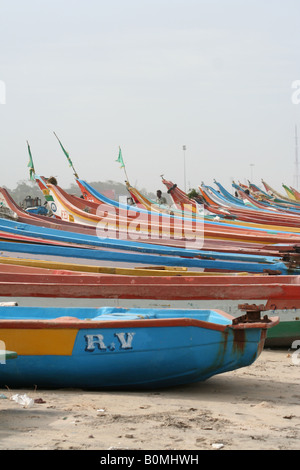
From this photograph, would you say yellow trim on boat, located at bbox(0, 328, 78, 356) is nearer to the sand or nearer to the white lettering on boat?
the white lettering on boat

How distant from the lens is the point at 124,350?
6402mm

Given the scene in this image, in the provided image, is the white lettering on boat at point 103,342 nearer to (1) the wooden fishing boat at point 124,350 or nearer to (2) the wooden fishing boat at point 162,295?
(1) the wooden fishing boat at point 124,350

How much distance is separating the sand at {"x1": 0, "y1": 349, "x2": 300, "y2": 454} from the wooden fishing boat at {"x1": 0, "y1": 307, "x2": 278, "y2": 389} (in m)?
0.14

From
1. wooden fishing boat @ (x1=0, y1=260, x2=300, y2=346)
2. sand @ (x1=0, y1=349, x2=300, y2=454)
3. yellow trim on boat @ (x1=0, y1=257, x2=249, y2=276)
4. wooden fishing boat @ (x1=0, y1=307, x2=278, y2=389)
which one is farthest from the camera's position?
yellow trim on boat @ (x1=0, y1=257, x2=249, y2=276)

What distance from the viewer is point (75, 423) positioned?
5246mm

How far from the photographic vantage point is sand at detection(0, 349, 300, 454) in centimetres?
480

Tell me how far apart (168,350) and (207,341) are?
332 mm

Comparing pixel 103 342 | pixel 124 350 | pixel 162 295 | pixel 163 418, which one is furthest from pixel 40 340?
pixel 162 295

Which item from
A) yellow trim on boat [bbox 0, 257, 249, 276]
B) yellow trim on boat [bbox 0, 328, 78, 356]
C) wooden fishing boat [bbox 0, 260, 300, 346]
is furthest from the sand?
yellow trim on boat [bbox 0, 257, 249, 276]

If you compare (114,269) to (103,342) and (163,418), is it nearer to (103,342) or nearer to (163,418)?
(103,342)

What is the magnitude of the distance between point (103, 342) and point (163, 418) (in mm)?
1153

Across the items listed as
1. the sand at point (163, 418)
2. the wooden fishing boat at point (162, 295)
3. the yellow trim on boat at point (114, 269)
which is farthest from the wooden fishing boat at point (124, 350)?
the yellow trim on boat at point (114, 269)

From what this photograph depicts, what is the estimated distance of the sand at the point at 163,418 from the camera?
4.80 meters

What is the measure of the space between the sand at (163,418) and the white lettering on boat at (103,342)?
1.25 feet
